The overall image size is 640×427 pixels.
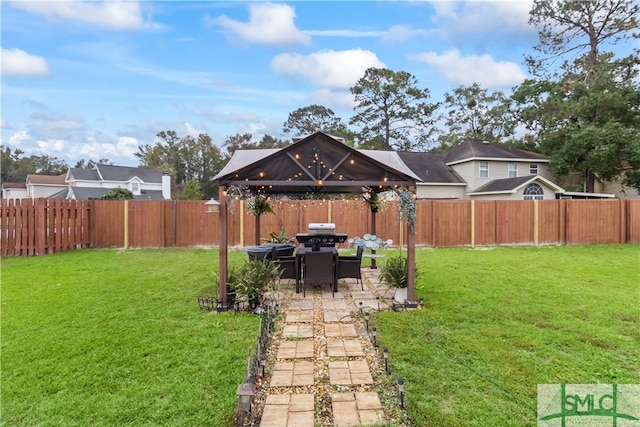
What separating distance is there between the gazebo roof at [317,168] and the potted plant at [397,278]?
4.21ft

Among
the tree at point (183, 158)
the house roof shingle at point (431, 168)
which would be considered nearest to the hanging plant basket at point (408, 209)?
the house roof shingle at point (431, 168)

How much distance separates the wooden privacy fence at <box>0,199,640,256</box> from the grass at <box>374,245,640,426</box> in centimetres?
434

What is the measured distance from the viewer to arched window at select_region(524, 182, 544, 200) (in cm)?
1620

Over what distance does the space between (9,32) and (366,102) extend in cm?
2088

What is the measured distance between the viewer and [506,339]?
3.68 meters

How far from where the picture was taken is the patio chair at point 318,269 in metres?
5.60

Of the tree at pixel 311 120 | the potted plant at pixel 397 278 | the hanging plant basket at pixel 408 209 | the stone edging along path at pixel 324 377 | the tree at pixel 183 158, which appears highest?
the tree at pixel 311 120

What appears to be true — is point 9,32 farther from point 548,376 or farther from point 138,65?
point 548,376

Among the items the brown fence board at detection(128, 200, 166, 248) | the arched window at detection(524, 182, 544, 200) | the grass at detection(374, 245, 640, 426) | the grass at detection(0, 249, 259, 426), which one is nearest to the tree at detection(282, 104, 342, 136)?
the arched window at detection(524, 182, 544, 200)

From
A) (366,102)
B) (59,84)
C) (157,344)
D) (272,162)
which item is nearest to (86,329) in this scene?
(157,344)

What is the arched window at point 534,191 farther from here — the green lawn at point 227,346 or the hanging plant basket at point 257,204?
the hanging plant basket at point 257,204

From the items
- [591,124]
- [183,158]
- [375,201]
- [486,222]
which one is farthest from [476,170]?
[183,158]

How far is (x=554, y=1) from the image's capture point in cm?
1795

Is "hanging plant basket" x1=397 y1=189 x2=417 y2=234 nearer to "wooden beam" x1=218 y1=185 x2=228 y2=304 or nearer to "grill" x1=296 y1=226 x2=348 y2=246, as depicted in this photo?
Answer: "grill" x1=296 y1=226 x2=348 y2=246
